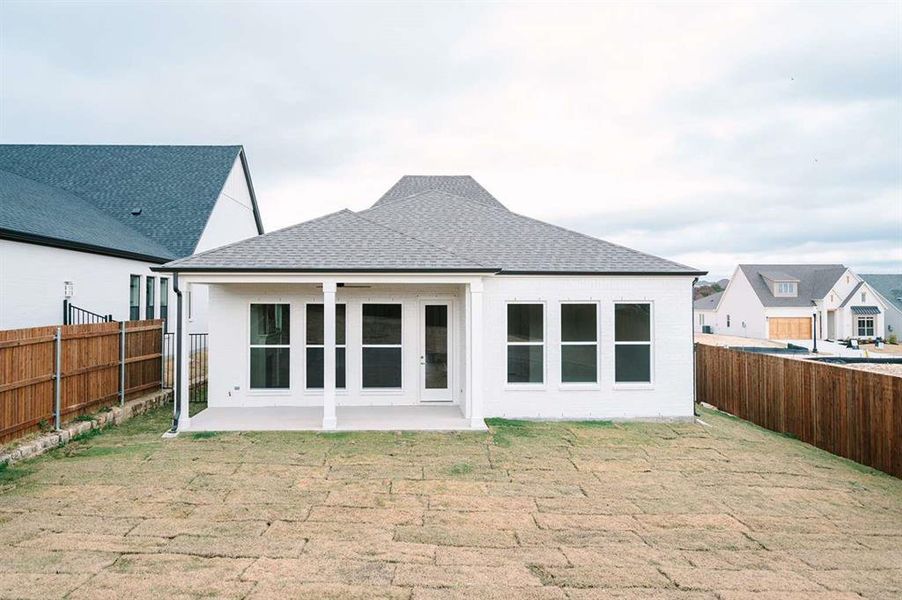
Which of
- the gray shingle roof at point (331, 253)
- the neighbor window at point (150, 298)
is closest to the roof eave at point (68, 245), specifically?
the neighbor window at point (150, 298)

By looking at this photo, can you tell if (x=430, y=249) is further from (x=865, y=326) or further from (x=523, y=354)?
(x=865, y=326)

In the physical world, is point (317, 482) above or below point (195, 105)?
below

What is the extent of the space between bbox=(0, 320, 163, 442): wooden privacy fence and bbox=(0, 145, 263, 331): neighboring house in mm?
3066

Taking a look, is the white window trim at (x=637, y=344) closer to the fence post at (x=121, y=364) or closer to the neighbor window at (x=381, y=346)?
the neighbor window at (x=381, y=346)

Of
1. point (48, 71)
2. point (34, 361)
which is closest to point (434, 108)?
point (48, 71)

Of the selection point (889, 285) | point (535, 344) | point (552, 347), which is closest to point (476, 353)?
point (535, 344)

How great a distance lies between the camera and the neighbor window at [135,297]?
56.8ft

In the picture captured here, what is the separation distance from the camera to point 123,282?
16.5m

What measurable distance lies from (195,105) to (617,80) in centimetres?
2009

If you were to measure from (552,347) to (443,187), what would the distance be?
35.9 ft

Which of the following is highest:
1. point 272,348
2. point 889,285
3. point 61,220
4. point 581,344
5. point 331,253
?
point 61,220

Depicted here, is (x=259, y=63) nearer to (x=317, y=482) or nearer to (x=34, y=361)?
(x=34, y=361)

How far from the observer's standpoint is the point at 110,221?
18938mm

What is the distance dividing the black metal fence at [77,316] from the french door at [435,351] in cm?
827
